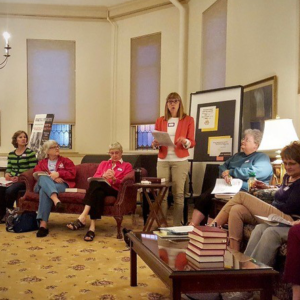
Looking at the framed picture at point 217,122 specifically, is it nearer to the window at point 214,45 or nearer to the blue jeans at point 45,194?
the window at point 214,45

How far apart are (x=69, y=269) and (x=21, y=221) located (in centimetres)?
195

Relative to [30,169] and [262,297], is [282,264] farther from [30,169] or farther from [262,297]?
[30,169]

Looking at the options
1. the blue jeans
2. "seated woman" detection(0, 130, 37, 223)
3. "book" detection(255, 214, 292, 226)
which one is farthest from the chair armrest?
"book" detection(255, 214, 292, 226)

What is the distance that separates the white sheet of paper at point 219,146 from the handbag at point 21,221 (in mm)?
2360

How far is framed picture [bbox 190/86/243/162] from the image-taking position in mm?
5566

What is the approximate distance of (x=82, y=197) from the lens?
5250mm

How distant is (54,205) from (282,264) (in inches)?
125

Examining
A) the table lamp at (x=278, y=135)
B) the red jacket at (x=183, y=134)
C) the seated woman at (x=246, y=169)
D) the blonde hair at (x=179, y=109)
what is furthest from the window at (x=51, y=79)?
the table lamp at (x=278, y=135)

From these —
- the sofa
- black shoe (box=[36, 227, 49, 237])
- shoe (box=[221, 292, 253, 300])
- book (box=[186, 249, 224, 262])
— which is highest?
book (box=[186, 249, 224, 262])

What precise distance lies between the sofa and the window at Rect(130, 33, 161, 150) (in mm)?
2392

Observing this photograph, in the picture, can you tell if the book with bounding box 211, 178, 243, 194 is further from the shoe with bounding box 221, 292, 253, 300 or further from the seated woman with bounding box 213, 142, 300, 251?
the shoe with bounding box 221, 292, 253, 300

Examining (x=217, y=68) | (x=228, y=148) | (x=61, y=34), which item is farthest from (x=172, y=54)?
(x=228, y=148)

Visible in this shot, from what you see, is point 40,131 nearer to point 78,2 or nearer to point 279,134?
point 78,2

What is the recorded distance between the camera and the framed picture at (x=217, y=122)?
219 inches
